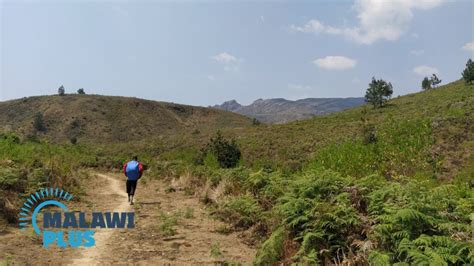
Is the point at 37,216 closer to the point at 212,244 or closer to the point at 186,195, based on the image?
the point at 212,244

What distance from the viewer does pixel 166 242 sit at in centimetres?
854

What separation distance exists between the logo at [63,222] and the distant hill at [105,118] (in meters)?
68.0

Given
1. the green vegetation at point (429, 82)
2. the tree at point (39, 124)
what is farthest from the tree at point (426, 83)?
the tree at point (39, 124)

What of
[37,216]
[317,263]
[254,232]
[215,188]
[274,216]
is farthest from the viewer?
[215,188]

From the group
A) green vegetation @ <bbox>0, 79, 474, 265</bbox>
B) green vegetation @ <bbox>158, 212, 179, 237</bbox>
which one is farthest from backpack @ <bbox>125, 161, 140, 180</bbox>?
green vegetation @ <bbox>158, 212, 179, 237</bbox>

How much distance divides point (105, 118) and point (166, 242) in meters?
95.2

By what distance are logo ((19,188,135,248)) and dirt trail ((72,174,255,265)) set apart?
0.33m

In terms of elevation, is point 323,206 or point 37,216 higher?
point 323,206

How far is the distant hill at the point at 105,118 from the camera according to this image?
8738 cm

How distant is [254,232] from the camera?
9.06 meters

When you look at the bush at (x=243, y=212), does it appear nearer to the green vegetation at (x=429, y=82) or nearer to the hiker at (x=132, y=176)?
the hiker at (x=132, y=176)

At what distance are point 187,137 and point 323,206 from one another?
53.9 metres

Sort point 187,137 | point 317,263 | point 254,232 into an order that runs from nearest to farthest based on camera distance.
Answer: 1. point 317,263
2. point 254,232
3. point 187,137

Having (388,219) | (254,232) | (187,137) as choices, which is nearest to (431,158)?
(254,232)
